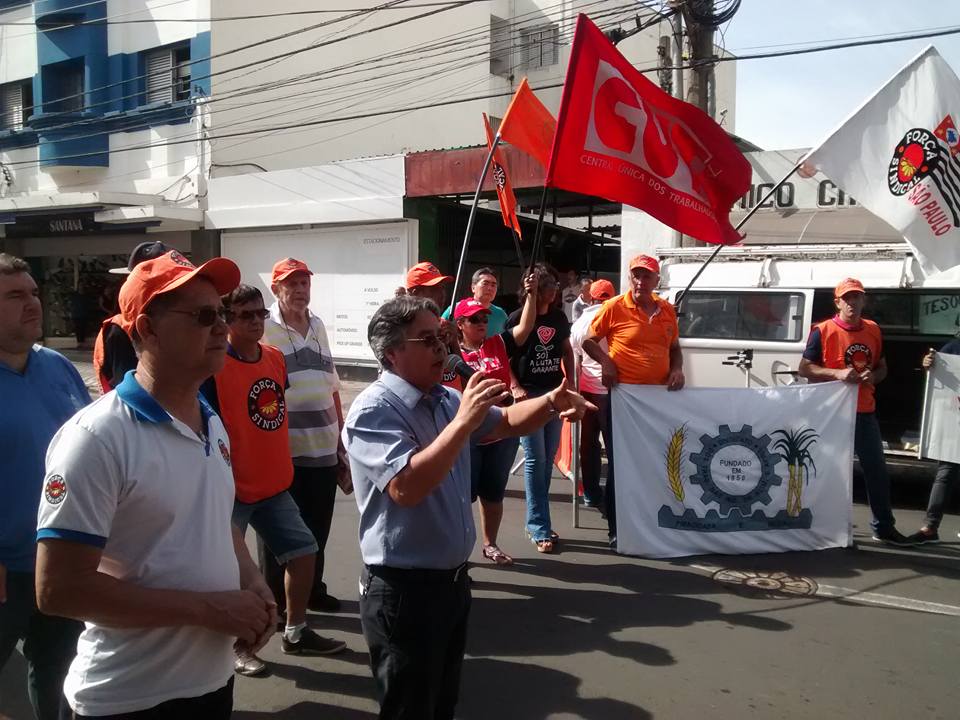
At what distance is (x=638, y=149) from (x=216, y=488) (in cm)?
408

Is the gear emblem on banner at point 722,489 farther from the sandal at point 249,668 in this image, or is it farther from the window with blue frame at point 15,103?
the window with blue frame at point 15,103

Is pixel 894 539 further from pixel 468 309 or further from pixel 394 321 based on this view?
pixel 394 321

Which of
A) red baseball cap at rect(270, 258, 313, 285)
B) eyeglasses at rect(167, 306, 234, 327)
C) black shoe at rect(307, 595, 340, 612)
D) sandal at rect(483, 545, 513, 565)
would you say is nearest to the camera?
eyeglasses at rect(167, 306, 234, 327)

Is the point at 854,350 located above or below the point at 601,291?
below

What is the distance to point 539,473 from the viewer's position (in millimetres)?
5473

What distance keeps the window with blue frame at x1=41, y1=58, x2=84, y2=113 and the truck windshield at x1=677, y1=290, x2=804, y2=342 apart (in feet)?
59.2

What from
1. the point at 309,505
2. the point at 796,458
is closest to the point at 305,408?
the point at 309,505

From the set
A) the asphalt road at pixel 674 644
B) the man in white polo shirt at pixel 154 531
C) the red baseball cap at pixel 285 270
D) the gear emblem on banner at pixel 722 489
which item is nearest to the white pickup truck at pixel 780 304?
the gear emblem on banner at pixel 722 489

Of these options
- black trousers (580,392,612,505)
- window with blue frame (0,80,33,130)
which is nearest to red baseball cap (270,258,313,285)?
black trousers (580,392,612,505)

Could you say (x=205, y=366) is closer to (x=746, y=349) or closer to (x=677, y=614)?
(x=677, y=614)

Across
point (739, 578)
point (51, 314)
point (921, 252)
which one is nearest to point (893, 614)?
point (739, 578)

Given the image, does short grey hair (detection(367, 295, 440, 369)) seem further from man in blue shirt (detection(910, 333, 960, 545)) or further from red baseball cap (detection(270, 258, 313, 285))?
man in blue shirt (detection(910, 333, 960, 545))

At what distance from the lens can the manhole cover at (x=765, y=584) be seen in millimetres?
4789

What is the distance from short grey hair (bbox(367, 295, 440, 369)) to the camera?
7.95 feet
